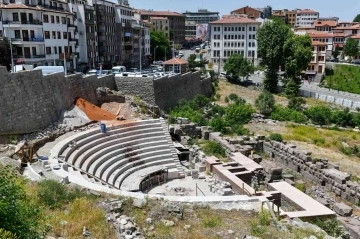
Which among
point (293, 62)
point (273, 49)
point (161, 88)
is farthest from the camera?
point (273, 49)

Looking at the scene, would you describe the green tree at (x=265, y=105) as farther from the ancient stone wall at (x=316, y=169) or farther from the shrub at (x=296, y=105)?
the ancient stone wall at (x=316, y=169)

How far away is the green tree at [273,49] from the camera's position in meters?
58.4

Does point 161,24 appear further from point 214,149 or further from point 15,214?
point 15,214

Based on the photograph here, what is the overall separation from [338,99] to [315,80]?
2053cm

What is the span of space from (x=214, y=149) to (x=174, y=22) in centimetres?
9766

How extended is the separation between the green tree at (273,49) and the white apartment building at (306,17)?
8370 centimetres

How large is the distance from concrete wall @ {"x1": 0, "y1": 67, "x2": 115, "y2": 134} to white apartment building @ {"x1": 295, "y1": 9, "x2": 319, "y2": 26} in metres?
123

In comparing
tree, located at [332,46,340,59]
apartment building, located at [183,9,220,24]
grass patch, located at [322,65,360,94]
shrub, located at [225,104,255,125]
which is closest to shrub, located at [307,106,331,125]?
shrub, located at [225,104,255,125]

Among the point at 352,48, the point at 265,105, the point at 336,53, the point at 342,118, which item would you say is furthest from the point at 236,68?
the point at 336,53

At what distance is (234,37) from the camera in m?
77.9

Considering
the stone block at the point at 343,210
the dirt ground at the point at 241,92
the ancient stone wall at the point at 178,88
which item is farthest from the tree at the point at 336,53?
the stone block at the point at 343,210

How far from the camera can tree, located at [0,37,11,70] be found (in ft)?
118

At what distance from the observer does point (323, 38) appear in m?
80.6

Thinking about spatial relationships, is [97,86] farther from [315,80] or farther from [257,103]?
[315,80]
